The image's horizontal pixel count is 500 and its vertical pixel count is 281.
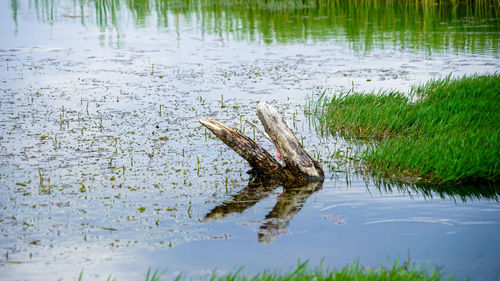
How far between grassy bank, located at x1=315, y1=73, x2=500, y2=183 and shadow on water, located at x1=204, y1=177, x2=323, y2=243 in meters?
A: 1.58

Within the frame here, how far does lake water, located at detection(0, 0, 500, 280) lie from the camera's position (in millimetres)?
7027

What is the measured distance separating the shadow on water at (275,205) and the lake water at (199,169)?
31 mm

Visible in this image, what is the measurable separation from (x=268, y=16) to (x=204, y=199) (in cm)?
2260

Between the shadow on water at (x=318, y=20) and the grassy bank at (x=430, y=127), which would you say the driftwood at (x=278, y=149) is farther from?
the shadow on water at (x=318, y=20)

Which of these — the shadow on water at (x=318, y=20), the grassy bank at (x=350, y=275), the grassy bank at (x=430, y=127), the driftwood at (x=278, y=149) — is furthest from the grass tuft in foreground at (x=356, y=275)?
the shadow on water at (x=318, y=20)

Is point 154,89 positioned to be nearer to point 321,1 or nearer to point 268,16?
point 268,16

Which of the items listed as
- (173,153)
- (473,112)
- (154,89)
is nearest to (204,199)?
(173,153)

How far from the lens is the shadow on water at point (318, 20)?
23.2 m

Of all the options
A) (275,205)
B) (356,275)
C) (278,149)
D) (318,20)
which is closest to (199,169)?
(278,149)

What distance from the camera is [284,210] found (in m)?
8.47

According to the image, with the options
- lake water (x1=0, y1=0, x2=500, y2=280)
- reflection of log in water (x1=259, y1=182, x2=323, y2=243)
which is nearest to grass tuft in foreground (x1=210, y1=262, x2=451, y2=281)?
lake water (x1=0, y1=0, x2=500, y2=280)

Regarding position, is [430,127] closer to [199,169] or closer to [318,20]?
[199,169]

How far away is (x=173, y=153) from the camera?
435 inches

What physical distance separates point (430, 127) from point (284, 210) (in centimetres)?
452
